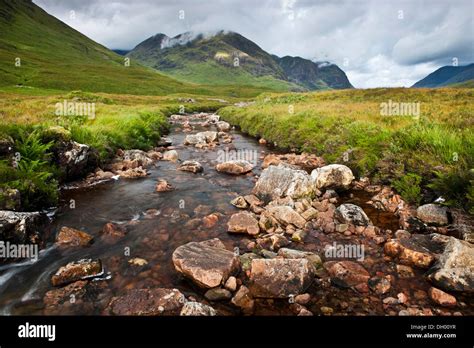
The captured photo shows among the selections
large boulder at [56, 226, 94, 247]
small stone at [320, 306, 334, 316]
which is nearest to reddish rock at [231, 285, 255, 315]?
small stone at [320, 306, 334, 316]

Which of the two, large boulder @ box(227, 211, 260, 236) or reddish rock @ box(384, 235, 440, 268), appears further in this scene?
large boulder @ box(227, 211, 260, 236)

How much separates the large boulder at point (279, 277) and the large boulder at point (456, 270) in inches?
104

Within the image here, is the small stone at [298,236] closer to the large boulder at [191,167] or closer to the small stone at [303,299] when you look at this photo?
the small stone at [303,299]

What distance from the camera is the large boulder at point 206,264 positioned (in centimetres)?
639

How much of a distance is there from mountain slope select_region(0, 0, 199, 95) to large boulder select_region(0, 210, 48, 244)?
87280 mm

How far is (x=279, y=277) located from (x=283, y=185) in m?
5.58

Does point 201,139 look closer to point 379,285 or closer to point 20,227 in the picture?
point 20,227

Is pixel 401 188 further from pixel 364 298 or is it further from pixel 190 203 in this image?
pixel 190 203

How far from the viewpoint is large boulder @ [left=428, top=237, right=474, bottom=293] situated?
19.6 feet

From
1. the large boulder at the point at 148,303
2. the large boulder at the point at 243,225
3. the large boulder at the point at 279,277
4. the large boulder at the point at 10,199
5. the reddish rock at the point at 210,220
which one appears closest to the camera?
the large boulder at the point at 148,303

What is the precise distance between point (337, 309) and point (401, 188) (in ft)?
22.0

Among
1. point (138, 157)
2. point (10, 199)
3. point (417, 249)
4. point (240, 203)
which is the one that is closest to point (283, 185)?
point (240, 203)

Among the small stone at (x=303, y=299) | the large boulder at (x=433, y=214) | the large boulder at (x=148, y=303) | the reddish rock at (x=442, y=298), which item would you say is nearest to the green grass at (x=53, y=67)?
the large boulder at (x=148, y=303)

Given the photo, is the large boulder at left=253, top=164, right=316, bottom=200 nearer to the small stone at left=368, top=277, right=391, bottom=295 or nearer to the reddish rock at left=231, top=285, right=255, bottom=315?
the small stone at left=368, top=277, right=391, bottom=295
